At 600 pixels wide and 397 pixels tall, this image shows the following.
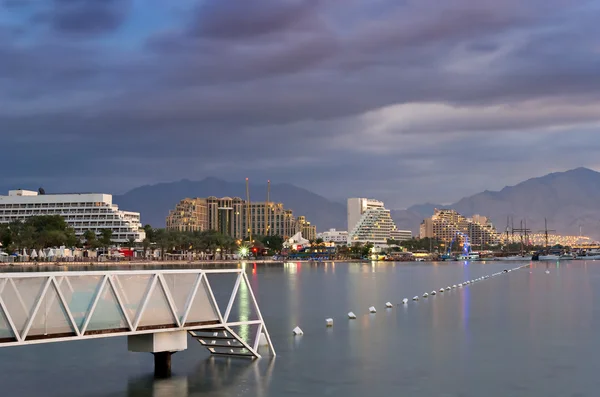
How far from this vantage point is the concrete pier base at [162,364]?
89.8ft

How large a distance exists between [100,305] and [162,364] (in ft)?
12.7

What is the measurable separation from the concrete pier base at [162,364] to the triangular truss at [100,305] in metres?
1.61

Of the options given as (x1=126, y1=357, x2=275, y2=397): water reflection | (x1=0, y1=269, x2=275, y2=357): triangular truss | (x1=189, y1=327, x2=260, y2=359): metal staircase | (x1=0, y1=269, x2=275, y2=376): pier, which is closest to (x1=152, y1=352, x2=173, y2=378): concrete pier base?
(x1=0, y1=269, x2=275, y2=376): pier

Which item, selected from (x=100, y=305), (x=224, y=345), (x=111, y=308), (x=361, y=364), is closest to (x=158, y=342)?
(x=111, y=308)

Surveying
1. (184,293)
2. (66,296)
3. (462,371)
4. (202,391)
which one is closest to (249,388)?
(202,391)

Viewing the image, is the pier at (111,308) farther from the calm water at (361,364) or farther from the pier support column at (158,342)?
the calm water at (361,364)

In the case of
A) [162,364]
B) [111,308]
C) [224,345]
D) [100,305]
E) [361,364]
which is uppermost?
[100,305]

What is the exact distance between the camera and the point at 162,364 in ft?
90.1

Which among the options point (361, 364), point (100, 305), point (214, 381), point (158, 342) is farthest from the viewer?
point (361, 364)

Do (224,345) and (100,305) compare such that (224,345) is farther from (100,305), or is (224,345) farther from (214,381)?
(100,305)

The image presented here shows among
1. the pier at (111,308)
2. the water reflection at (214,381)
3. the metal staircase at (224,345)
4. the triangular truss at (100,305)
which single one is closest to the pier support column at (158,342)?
the pier at (111,308)

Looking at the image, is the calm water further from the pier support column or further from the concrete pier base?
the pier support column

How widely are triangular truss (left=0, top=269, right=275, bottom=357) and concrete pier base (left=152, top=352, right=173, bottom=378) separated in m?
1.61

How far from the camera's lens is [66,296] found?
24.2 metres
